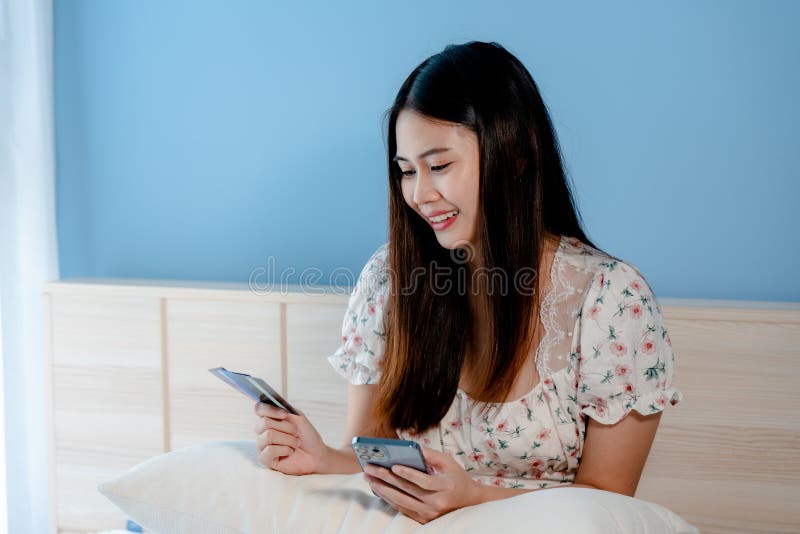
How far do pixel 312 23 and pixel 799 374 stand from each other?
4.50 ft

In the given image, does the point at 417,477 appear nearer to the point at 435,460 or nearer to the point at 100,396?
the point at 435,460

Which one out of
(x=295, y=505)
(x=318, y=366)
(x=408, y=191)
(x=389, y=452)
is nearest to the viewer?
(x=389, y=452)

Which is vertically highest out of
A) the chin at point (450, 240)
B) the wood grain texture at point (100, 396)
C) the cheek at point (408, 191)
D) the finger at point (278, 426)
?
the cheek at point (408, 191)

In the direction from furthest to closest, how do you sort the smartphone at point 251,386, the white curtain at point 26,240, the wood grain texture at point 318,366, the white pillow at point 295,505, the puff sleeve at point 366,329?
the white curtain at point 26,240
the wood grain texture at point 318,366
the puff sleeve at point 366,329
the smartphone at point 251,386
the white pillow at point 295,505

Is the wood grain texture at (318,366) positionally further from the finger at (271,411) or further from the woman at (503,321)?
the finger at (271,411)

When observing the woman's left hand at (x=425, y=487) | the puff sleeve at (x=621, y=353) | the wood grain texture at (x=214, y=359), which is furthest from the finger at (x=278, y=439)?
the wood grain texture at (x=214, y=359)

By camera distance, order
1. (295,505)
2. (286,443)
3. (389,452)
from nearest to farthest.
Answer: (389,452) → (295,505) → (286,443)

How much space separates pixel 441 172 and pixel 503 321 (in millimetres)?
290

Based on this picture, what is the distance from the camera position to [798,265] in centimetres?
182

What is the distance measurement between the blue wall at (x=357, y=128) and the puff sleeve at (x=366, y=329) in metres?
0.41

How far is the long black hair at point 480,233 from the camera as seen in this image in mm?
1438

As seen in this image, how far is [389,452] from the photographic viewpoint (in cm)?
120

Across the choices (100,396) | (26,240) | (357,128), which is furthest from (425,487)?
(26,240)

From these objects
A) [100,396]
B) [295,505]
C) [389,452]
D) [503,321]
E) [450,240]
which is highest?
[450,240]
